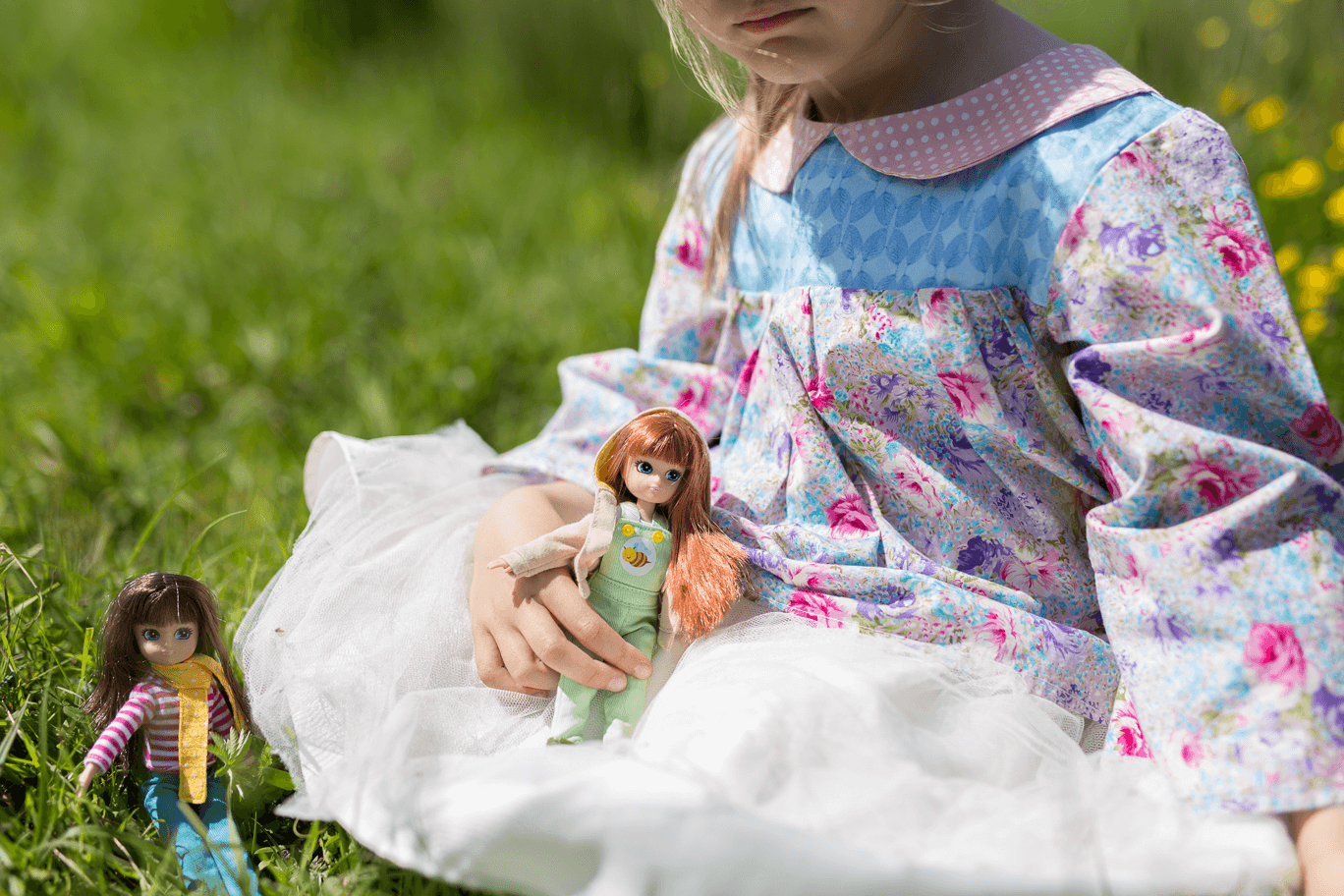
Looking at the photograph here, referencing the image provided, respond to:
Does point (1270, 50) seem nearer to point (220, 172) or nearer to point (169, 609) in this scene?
point (169, 609)

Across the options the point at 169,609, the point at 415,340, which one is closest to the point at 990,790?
the point at 169,609

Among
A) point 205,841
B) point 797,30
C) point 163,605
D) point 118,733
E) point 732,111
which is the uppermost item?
point 797,30

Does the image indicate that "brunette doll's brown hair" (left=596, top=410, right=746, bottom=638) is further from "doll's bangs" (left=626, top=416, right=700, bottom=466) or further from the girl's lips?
the girl's lips

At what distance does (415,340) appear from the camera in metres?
2.43

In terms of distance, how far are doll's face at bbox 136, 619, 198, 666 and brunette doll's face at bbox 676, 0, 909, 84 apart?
0.86 meters

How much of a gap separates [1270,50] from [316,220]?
258 centimetres

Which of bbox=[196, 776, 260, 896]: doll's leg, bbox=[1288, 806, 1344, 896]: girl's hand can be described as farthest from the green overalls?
bbox=[1288, 806, 1344, 896]: girl's hand

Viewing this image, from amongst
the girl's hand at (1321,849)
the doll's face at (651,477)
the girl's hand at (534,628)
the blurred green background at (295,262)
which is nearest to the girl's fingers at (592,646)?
the girl's hand at (534,628)

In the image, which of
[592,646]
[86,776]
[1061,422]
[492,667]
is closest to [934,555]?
[1061,422]

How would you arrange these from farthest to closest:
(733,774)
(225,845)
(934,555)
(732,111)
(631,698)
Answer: (732,111), (934,555), (631,698), (225,845), (733,774)

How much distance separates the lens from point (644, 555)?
1.12 metres

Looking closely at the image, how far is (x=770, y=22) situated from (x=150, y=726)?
1.00 metres

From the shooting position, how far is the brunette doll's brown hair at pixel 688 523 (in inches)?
43.1

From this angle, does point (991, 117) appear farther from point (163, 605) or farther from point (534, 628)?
point (163, 605)
